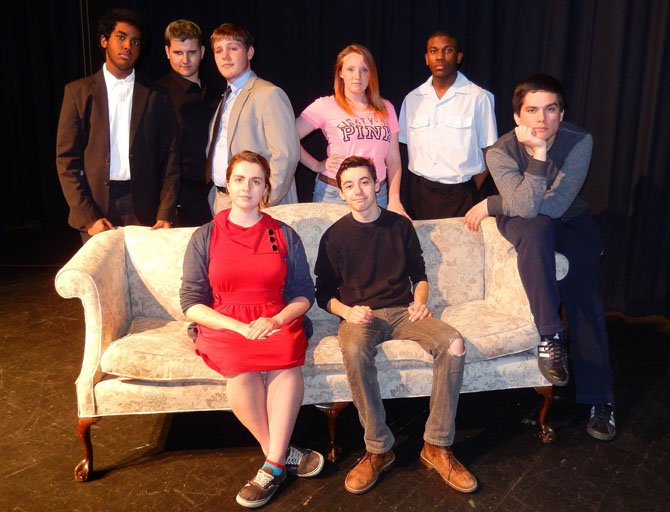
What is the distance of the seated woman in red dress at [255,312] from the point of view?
2.41 meters

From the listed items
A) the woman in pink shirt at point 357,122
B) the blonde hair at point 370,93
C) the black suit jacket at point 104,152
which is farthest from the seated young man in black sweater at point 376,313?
the black suit jacket at point 104,152

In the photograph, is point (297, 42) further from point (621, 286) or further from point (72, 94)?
point (621, 286)

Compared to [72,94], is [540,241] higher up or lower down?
lower down

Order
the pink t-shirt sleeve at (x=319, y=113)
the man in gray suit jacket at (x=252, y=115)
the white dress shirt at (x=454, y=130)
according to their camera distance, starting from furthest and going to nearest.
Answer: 1. the white dress shirt at (x=454, y=130)
2. the pink t-shirt sleeve at (x=319, y=113)
3. the man in gray suit jacket at (x=252, y=115)

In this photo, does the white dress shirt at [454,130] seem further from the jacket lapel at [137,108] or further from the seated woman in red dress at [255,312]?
the jacket lapel at [137,108]

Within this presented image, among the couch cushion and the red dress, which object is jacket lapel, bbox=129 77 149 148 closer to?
the red dress

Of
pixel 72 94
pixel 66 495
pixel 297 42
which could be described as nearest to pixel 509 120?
pixel 297 42

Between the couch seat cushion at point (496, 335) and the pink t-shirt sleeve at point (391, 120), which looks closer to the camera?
the couch seat cushion at point (496, 335)

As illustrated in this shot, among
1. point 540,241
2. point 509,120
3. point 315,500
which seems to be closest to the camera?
point 315,500

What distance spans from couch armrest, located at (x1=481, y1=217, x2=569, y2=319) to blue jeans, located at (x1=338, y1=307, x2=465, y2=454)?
1.47 feet

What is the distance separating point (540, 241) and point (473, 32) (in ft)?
6.90

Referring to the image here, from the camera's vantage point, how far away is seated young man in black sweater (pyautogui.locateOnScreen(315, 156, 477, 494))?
2.48 m

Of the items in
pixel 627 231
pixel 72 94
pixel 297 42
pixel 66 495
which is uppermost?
pixel 297 42

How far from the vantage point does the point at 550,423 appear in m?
2.91
